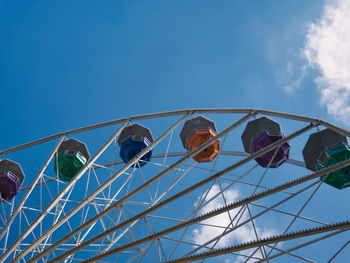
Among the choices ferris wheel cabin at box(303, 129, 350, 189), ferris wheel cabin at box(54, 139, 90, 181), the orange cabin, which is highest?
ferris wheel cabin at box(54, 139, 90, 181)

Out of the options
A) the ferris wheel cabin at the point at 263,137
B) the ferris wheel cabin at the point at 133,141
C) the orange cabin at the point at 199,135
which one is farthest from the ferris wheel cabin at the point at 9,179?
the ferris wheel cabin at the point at 263,137

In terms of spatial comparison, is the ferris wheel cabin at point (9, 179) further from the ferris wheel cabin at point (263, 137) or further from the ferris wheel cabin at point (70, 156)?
the ferris wheel cabin at point (263, 137)

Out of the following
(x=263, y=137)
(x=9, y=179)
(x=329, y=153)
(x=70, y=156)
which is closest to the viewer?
(x=329, y=153)

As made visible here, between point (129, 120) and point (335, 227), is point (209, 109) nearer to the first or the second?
point (129, 120)

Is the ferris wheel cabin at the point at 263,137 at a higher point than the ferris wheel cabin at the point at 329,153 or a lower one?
higher

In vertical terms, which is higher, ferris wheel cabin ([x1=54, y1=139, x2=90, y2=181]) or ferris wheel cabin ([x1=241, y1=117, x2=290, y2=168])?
ferris wheel cabin ([x1=54, y1=139, x2=90, y2=181])

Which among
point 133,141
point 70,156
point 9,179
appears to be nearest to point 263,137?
point 133,141

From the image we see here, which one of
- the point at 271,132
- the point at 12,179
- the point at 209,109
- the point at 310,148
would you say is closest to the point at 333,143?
the point at 310,148

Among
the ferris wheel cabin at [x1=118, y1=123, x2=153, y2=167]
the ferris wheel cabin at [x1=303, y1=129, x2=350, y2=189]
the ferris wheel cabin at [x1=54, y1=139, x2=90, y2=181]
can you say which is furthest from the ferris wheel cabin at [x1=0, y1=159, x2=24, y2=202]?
the ferris wheel cabin at [x1=303, y1=129, x2=350, y2=189]

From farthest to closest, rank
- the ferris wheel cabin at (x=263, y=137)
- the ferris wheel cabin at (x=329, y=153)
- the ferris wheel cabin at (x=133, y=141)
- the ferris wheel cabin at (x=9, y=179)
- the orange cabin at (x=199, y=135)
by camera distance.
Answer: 1. the ferris wheel cabin at (x=9, y=179)
2. the ferris wheel cabin at (x=133, y=141)
3. the orange cabin at (x=199, y=135)
4. the ferris wheel cabin at (x=263, y=137)
5. the ferris wheel cabin at (x=329, y=153)

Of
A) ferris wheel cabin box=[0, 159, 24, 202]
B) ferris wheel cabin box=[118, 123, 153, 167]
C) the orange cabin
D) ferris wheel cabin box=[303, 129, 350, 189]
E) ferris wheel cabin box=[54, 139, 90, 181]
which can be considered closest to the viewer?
ferris wheel cabin box=[303, 129, 350, 189]

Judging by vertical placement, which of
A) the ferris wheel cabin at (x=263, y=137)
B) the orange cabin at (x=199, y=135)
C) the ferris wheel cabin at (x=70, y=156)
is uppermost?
the ferris wheel cabin at (x=70, y=156)

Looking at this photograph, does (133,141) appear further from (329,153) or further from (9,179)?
(329,153)

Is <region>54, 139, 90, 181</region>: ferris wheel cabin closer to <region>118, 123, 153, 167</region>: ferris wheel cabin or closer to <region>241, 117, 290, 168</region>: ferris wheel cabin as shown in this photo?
<region>118, 123, 153, 167</region>: ferris wheel cabin
